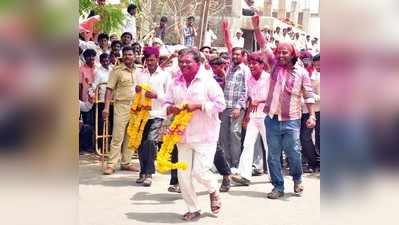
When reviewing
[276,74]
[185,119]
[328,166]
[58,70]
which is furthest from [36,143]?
[276,74]

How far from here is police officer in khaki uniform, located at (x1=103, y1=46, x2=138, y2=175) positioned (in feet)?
25.2

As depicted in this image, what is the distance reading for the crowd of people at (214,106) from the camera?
551 centimetres

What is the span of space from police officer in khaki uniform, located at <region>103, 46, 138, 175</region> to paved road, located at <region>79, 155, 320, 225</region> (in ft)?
1.09

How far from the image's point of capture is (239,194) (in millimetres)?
6840

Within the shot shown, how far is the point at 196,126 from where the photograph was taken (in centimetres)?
548

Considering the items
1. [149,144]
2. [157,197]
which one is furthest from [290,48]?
[157,197]

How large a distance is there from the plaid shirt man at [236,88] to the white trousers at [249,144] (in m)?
0.31

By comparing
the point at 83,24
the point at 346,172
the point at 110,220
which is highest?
the point at 83,24

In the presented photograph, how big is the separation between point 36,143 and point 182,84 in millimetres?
3500

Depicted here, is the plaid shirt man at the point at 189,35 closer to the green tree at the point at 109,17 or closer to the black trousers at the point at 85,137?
the green tree at the point at 109,17

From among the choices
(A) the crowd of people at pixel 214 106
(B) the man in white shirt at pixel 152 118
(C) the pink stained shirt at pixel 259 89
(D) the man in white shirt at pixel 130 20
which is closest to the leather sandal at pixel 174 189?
(A) the crowd of people at pixel 214 106

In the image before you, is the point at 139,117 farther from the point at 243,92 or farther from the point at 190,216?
the point at 190,216

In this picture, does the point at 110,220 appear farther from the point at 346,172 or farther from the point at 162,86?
the point at 346,172

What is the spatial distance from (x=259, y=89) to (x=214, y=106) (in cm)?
242
